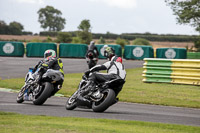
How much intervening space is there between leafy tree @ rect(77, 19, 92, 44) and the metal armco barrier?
58450 mm

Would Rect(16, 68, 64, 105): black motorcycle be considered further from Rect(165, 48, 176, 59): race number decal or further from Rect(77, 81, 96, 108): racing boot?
Rect(165, 48, 176, 59): race number decal

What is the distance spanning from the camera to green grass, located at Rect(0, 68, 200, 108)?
623 inches

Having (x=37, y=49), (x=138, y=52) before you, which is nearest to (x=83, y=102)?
(x=37, y=49)

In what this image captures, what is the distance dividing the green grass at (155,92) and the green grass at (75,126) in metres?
5.72

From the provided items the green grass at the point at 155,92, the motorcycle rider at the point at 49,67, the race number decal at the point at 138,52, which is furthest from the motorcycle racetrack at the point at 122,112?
the race number decal at the point at 138,52

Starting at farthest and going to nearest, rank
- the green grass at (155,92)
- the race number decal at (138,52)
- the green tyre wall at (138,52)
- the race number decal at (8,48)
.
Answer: the race number decal at (138,52) → the green tyre wall at (138,52) → the race number decal at (8,48) → the green grass at (155,92)

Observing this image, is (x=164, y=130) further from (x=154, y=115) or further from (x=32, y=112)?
(x=32, y=112)

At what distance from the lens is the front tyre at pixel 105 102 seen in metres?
11.2

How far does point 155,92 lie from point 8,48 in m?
26.0

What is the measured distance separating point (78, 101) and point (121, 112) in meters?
1.13

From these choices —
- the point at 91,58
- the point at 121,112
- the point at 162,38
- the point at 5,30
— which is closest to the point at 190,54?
the point at 91,58

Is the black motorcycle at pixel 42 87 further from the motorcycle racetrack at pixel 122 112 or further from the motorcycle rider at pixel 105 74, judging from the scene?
the motorcycle rider at pixel 105 74

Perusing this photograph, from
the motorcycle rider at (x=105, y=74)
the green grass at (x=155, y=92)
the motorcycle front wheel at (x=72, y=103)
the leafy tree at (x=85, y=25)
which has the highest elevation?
the leafy tree at (x=85, y=25)

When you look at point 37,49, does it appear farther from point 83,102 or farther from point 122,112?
point 83,102
